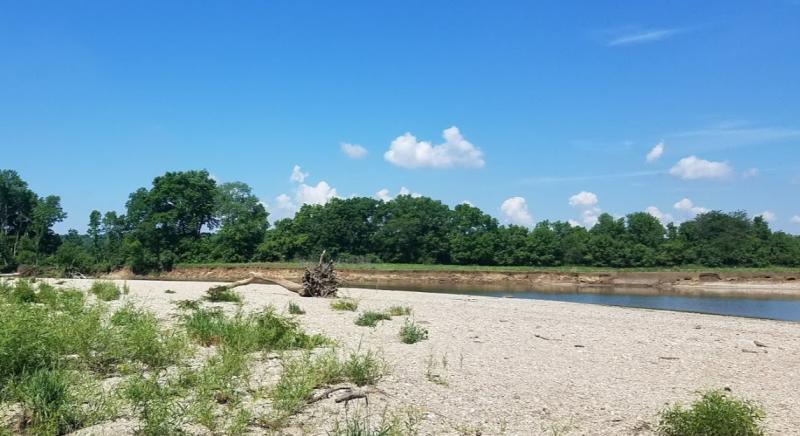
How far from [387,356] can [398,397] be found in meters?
2.98

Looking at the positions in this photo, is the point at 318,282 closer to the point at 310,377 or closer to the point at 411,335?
the point at 411,335

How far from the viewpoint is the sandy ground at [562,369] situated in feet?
24.4

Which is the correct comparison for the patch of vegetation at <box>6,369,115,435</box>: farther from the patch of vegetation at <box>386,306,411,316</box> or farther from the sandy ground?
the patch of vegetation at <box>386,306,411,316</box>

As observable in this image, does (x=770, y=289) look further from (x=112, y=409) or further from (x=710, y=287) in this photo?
(x=112, y=409)

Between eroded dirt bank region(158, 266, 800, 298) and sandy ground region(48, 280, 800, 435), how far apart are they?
143ft

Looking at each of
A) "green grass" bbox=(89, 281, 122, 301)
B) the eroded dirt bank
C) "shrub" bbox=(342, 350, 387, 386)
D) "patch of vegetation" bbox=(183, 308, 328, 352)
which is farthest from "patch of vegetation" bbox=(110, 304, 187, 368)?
the eroded dirt bank

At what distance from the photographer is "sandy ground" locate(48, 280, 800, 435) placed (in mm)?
7430

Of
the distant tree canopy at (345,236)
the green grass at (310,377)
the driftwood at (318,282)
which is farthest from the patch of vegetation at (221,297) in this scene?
the distant tree canopy at (345,236)

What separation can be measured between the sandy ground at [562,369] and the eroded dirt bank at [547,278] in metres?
43.4

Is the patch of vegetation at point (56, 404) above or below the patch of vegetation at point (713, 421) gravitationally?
above

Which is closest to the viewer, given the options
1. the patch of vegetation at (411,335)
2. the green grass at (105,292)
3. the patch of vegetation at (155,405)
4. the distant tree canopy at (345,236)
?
the patch of vegetation at (155,405)

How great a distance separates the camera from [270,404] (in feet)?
22.6

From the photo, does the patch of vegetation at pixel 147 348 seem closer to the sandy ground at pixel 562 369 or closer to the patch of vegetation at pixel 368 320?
the sandy ground at pixel 562 369

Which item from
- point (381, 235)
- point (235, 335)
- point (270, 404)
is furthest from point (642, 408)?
point (381, 235)
